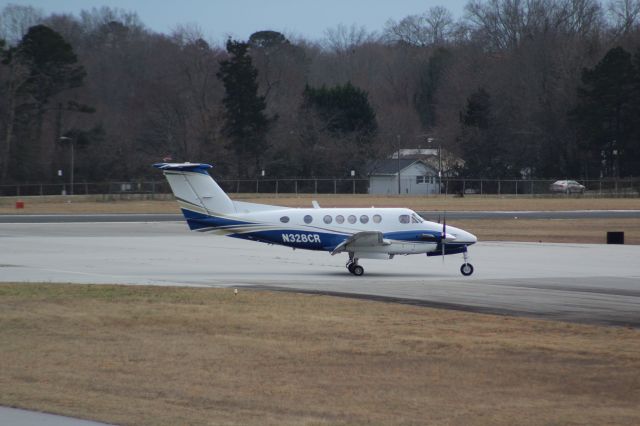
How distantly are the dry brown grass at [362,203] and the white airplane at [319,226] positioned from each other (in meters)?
40.9

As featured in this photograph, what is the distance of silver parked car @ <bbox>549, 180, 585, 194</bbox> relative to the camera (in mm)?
95500

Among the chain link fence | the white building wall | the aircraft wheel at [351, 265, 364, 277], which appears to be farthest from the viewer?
the white building wall

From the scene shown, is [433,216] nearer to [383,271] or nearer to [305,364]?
[383,271]

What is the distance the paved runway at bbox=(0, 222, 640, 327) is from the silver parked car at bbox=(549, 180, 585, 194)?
173 ft

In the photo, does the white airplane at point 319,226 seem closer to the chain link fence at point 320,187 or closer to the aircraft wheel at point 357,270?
the aircraft wheel at point 357,270

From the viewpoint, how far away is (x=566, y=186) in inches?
3826

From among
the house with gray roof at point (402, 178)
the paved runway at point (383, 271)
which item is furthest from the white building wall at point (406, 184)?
the paved runway at point (383, 271)

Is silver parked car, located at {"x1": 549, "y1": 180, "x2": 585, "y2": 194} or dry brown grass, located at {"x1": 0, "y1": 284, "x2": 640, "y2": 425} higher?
silver parked car, located at {"x1": 549, "y1": 180, "x2": 585, "y2": 194}

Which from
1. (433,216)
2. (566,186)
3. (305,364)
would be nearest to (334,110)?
(566,186)

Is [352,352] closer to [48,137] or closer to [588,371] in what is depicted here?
[588,371]

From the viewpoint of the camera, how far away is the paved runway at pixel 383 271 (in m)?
24.1

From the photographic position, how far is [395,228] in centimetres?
3056

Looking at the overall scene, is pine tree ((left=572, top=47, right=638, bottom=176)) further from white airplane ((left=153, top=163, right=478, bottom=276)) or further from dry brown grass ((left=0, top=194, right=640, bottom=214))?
white airplane ((left=153, top=163, right=478, bottom=276))

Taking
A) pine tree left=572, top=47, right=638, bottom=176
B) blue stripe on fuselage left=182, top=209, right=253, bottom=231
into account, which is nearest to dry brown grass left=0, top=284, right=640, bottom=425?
blue stripe on fuselage left=182, top=209, right=253, bottom=231
